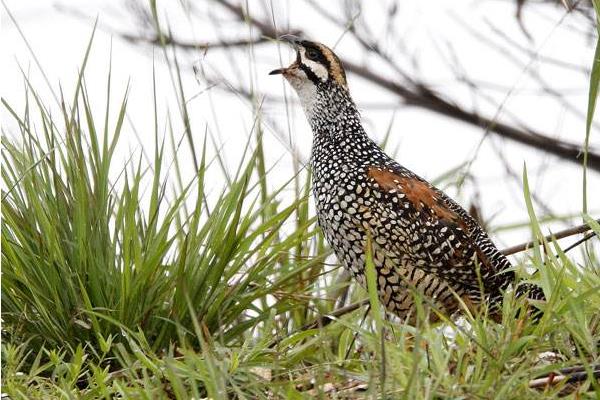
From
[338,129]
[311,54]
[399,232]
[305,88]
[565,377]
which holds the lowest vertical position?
[565,377]

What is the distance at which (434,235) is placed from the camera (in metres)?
5.20

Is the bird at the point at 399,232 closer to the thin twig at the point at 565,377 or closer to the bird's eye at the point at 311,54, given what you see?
the bird's eye at the point at 311,54

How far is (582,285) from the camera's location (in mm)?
4043

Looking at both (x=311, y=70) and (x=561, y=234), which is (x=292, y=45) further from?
(x=561, y=234)

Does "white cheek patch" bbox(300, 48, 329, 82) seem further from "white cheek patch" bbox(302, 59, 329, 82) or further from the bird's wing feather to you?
the bird's wing feather

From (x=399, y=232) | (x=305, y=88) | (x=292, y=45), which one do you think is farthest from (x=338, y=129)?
(x=399, y=232)

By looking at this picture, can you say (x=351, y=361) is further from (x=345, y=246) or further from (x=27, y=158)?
(x=27, y=158)

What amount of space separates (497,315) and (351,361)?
56.3 inches

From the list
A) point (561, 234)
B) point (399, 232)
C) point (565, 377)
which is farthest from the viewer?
point (399, 232)

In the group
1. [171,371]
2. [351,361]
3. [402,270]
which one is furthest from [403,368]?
[402,270]

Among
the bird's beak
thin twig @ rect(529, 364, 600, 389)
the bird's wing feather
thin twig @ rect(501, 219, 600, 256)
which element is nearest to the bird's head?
the bird's beak

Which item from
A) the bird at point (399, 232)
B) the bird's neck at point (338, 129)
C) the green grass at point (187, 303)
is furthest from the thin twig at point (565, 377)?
the bird's neck at point (338, 129)

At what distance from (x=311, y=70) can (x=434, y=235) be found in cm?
98

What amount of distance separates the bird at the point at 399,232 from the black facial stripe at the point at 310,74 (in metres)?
0.27
